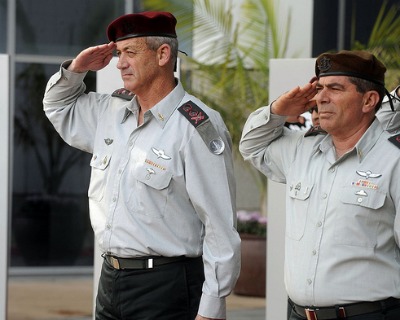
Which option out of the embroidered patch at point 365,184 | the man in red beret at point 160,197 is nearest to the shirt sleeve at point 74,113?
the man in red beret at point 160,197

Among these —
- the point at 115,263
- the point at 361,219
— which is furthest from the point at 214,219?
the point at 361,219

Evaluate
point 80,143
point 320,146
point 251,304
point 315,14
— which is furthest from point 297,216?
point 315,14

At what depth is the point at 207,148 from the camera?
362 centimetres

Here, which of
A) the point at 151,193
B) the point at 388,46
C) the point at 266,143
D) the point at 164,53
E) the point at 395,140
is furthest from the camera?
the point at 388,46

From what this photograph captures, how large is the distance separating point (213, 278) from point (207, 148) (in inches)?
17.2

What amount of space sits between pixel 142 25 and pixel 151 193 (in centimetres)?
59

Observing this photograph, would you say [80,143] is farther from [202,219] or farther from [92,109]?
[202,219]

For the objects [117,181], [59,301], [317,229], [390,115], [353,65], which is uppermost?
[353,65]

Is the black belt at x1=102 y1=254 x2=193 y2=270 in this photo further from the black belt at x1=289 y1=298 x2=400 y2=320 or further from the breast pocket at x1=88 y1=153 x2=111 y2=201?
the black belt at x1=289 y1=298 x2=400 y2=320

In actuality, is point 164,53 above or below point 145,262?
above

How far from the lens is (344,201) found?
3.43 meters

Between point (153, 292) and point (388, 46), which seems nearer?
point (153, 292)

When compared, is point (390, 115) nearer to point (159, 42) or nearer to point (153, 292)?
point (159, 42)

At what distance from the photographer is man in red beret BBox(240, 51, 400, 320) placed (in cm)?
339
